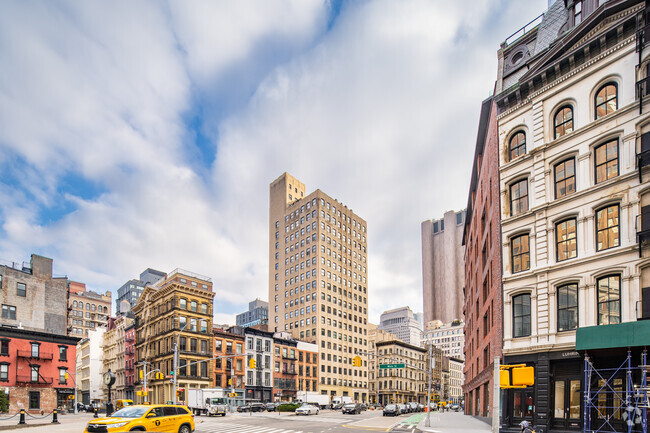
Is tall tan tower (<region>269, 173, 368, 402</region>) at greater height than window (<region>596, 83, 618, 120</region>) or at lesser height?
lesser

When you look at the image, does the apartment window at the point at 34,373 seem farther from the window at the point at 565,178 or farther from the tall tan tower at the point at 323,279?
the window at the point at 565,178

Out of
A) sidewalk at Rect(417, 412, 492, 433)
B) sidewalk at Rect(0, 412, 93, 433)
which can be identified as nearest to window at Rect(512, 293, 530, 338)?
sidewalk at Rect(417, 412, 492, 433)

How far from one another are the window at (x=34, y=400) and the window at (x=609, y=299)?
58.2 meters

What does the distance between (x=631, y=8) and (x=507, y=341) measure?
18435mm

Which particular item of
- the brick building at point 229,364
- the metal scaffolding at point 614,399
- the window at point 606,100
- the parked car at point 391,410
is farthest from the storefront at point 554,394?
the brick building at point 229,364

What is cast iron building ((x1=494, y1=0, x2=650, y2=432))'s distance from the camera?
19688mm

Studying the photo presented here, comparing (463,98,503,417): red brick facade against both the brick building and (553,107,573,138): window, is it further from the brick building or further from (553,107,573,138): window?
the brick building

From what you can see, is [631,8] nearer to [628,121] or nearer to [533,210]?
[628,121]

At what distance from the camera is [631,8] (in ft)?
70.2

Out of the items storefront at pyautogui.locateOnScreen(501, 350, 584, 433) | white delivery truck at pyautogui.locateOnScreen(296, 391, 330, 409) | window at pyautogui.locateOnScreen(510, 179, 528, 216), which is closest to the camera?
storefront at pyautogui.locateOnScreen(501, 350, 584, 433)

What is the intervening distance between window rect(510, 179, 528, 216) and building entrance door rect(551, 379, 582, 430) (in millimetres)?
9652

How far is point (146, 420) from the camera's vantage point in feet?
61.9

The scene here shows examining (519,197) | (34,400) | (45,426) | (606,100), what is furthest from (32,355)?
(606,100)

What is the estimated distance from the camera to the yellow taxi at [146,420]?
17656 millimetres
